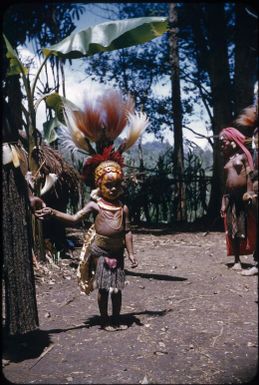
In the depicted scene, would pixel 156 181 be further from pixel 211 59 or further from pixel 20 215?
pixel 20 215

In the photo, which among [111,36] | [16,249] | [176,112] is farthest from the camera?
[176,112]

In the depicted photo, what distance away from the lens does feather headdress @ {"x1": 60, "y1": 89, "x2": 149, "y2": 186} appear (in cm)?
328

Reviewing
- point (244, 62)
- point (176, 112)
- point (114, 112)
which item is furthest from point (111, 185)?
point (176, 112)

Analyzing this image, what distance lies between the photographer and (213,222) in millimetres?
9297

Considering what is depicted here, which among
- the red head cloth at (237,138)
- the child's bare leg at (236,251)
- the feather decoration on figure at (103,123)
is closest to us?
the feather decoration on figure at (103,123)

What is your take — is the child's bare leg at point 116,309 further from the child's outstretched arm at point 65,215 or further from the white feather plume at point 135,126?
the white feather plume at point 135,126

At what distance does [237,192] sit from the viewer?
5.07 meters

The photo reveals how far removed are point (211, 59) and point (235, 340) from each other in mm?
6650

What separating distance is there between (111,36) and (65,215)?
2092 millimetres

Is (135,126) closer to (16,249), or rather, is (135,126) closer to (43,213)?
(43,213)

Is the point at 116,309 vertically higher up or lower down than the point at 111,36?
lower down

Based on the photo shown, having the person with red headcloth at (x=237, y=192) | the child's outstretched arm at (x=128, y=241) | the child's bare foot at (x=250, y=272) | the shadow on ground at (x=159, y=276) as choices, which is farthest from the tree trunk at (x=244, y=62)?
the child's outstretched arm at (x=128, y=241)

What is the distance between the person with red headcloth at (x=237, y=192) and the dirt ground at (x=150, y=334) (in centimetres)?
37

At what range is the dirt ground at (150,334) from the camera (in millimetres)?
2688
